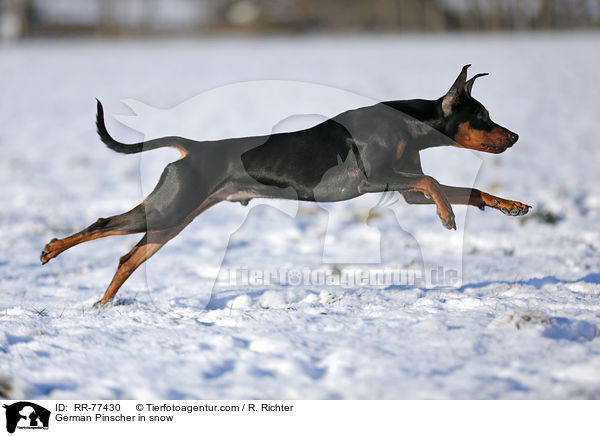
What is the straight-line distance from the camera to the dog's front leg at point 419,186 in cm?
265

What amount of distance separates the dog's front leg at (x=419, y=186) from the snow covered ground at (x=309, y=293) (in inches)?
21.0

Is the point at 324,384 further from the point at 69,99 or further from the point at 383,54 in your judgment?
the point at 383,54

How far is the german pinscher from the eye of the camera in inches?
108

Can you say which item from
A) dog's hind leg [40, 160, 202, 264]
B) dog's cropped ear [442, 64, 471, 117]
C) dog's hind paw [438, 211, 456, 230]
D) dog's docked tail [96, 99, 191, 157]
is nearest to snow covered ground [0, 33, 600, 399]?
dog's docked tail [96, 99, 191, 157]

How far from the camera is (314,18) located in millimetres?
18906

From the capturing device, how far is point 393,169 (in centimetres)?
274

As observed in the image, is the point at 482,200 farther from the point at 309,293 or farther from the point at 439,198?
the point at 309,293

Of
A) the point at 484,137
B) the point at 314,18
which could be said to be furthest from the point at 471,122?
the point at 314,18

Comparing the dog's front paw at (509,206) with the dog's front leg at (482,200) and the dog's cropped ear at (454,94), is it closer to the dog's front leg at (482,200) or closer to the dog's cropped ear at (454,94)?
the dog's front leg at (482,200)

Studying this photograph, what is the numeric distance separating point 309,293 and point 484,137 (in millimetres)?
1399

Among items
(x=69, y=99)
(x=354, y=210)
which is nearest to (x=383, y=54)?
(x=69, y=99)

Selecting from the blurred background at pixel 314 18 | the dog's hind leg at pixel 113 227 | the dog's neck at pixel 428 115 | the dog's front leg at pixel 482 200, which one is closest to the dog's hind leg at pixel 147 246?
the dog's hind leg at pixel 113 227
